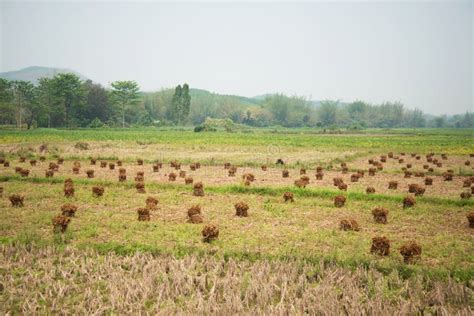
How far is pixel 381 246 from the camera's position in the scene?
905cm

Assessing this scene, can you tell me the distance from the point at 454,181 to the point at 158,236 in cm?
1885

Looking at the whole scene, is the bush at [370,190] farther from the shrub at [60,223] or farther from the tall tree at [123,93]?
the tall tree at [123,93]

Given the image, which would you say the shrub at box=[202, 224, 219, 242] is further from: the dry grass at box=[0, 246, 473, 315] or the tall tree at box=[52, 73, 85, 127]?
the tall tree at box=[52, 73, 85, 127]

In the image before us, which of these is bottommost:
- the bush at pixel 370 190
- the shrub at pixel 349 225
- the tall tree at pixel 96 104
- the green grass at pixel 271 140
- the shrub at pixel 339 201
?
the shrub at pixel 349 225

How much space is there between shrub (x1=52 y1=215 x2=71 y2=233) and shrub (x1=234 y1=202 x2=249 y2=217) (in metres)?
5.44

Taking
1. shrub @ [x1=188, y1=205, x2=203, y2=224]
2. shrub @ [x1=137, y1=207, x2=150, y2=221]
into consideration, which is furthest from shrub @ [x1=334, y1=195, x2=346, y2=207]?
shrub @ [x1=137, y1=207, x2=150, y2=221]

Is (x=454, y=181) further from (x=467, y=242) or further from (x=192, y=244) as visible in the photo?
(x=192, y=244)

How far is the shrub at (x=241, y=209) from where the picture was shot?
1270cm

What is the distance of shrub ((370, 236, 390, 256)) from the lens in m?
8.99

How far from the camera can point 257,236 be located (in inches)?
418

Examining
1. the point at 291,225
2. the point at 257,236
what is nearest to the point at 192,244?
the point at 257,236

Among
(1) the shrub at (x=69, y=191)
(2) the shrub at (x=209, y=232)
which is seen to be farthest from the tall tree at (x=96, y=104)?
(2) the shrub at (x=209, y=232)

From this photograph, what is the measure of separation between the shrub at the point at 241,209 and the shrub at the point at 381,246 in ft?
15.8

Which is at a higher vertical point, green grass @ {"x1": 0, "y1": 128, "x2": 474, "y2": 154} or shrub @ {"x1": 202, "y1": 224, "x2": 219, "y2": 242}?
green grass @ {"x1": 0, "y1": 128, "x2": 474, "y2": 154}
